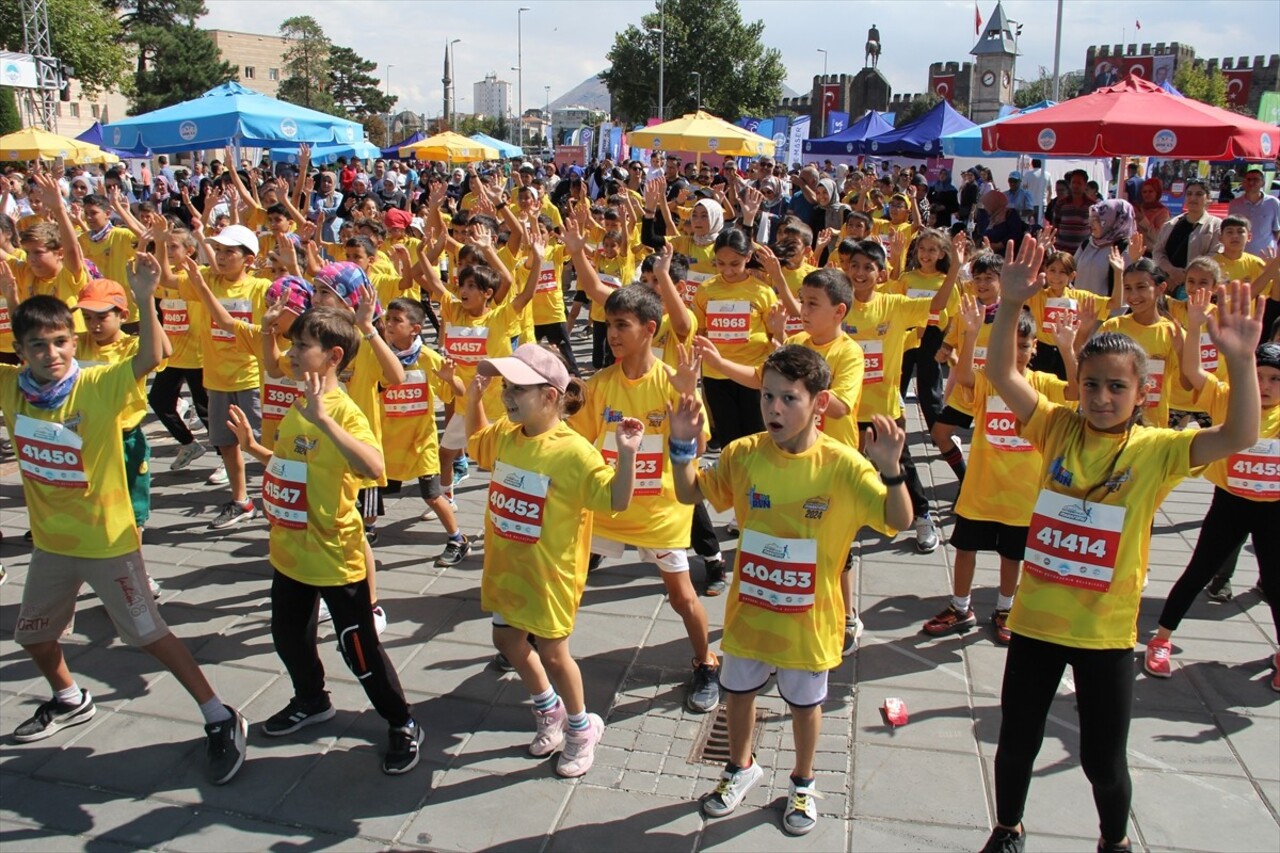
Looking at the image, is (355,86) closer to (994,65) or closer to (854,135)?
(994,65)

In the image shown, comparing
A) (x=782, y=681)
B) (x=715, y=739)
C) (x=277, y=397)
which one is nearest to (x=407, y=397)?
(x=277, y=397)

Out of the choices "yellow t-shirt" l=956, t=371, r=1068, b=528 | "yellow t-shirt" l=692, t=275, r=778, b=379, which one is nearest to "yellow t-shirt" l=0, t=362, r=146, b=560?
"yellow t-shirt" l=692, t=275, r=778, b=379

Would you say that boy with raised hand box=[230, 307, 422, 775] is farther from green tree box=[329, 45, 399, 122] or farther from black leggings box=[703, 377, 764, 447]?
green tree box=[329, 45, 399, 122]

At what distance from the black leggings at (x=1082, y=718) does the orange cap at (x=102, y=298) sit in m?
4.24

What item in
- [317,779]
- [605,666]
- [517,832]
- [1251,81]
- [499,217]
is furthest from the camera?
[1251,81]

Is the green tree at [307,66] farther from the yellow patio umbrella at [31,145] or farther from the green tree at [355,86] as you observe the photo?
the yellow patio umbrella at [31,145]

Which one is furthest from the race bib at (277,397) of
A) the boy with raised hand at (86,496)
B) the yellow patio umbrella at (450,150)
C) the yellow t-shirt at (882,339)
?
the yellow patio umbrella at (450,150)

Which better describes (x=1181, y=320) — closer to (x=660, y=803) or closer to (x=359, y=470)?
(x=660, y=803)

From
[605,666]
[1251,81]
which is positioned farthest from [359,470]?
[1251,81]

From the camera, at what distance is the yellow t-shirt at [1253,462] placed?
4.55 m

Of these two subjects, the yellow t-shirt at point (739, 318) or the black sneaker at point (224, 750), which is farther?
the yellow t-shirt at point (739, 318)

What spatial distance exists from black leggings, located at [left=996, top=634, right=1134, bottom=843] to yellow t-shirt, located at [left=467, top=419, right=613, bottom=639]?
61.6 inches

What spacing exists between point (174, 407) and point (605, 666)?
440 centimetres

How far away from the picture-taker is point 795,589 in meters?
3.32
